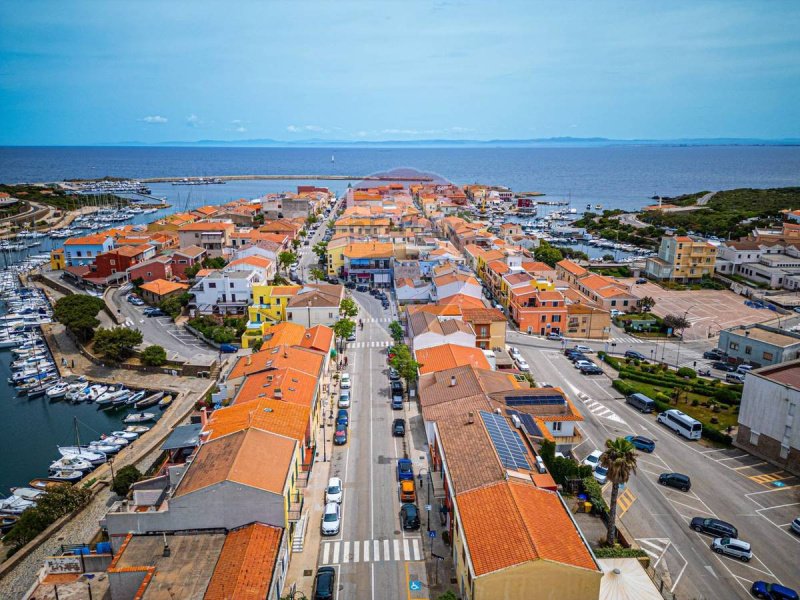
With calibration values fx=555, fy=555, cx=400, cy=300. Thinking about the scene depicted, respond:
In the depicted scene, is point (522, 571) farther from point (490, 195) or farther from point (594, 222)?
point (490, 195)

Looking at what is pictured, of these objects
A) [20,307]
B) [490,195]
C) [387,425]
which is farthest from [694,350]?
[490,195]

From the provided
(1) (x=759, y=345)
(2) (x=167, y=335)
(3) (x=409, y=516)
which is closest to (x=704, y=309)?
(1) (x=759, y=345)

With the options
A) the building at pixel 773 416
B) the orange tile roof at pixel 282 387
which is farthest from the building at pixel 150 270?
the building at pixel 773 416

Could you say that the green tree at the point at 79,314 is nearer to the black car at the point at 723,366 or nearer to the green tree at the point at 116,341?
the green tree at the point at 116,341

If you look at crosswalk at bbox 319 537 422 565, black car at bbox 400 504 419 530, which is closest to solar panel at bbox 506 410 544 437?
black car at bbox 400 504 419 530

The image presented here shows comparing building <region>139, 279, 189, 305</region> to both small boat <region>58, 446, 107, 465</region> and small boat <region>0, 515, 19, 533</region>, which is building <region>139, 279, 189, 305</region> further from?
small boat <region>0, 515, 19, 533</region>
